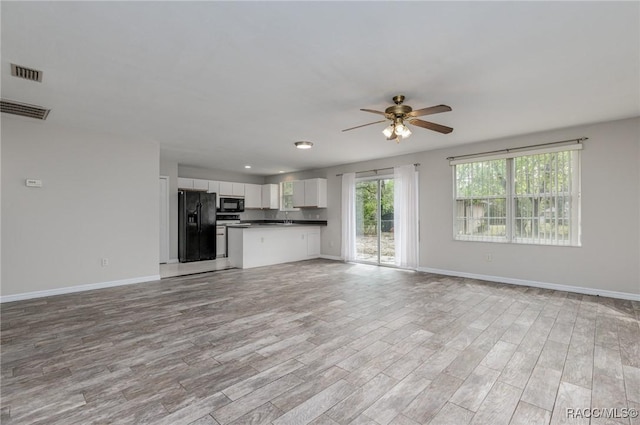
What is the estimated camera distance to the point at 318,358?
2.42 meters

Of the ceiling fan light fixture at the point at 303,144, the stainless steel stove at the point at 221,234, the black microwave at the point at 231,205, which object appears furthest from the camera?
the black microwave at the point at 231,205

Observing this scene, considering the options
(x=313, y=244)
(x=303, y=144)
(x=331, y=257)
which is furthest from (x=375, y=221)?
(x=303, y=144)

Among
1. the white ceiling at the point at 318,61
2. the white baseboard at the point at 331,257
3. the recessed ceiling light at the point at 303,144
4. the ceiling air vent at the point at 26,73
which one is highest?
the white ceiling at the point at 318,61

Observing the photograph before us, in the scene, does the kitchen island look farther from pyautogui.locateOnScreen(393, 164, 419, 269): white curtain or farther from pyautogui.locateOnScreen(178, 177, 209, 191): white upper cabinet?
pyautogui.locateOnScreen(393, 164, 419, 269): white curtain

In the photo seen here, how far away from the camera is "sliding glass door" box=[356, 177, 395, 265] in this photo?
6742mm

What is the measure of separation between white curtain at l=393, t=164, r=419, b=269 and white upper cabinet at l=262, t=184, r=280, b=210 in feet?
13.4

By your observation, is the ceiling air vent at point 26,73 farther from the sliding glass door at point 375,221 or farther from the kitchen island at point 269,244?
the sliding glass door at point 375,221

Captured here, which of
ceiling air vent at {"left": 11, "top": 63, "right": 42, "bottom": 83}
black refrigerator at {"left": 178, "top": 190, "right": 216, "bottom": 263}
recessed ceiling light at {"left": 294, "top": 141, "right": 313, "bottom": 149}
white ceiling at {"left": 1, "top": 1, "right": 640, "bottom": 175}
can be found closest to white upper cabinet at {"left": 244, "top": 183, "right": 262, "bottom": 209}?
black refrigerator at {"left": 178, "top": 190, "right": 216, "bottom": 263}

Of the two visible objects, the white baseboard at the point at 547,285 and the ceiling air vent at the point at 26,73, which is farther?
the white baseboard at the point at 547,285

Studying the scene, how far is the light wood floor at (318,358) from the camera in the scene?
1.79 meters

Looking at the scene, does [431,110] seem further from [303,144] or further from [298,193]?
[298,193]

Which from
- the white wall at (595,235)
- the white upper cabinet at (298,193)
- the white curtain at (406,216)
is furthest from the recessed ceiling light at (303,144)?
the white upper cabinet at (298,193)

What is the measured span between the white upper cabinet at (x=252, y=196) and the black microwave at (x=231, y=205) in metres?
0.22

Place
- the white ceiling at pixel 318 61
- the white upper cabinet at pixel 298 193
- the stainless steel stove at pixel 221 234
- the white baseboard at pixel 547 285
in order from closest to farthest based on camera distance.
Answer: the white ceiling at pixel 318 61 → the white baseboard at pixel 547 285 → the stainless steel stove at pixel 221 234 → the white upper cabinet at pixel 298 193
